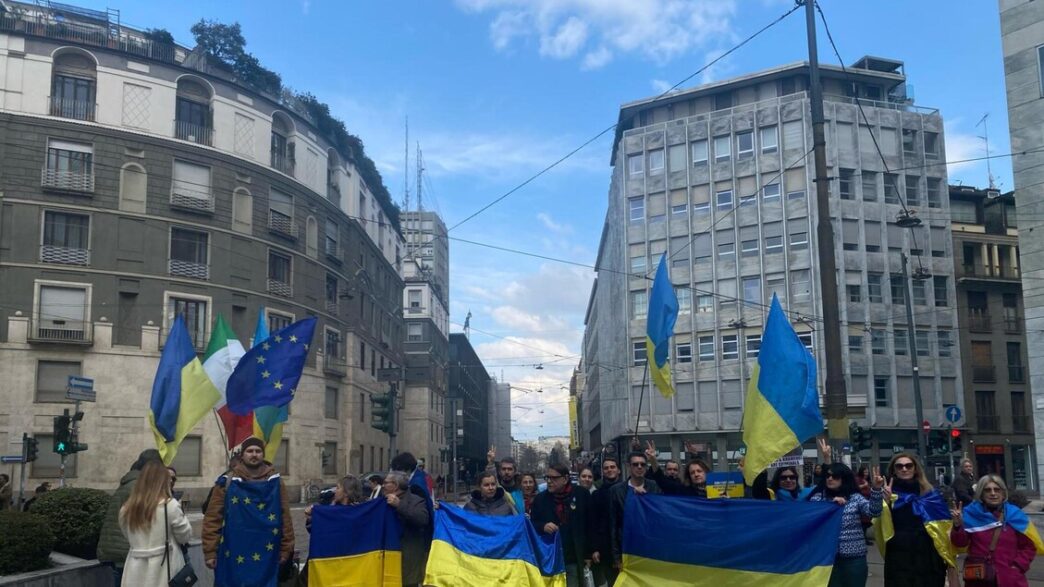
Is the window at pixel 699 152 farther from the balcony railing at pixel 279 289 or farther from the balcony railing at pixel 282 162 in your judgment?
the balcony railing at pixel 279 289

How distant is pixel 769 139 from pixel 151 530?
5139cm

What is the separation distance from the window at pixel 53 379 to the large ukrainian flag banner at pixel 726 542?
112 ft

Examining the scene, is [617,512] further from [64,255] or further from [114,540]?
[64,255]

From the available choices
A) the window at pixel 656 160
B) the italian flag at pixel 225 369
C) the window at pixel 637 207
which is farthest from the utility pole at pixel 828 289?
the window at pixel 637 207

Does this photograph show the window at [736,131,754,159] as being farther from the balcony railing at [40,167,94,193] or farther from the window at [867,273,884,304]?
the balcony railing at [40,167,94,193]

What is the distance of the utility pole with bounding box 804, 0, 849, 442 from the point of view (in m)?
12.3

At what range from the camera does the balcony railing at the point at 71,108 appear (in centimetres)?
3906

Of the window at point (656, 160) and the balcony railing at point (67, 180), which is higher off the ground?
the window at point (656, 160)

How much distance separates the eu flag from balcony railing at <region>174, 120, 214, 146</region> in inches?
1269

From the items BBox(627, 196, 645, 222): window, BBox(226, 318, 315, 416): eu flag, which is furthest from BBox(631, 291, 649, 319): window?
BBox(226, 318, 315, 416): eu flag

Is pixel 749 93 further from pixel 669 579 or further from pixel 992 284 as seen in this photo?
pixel 669 579

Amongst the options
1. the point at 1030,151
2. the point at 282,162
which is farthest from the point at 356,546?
the point at 282,162

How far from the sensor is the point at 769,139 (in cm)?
5475

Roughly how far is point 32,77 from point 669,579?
38250 mm
